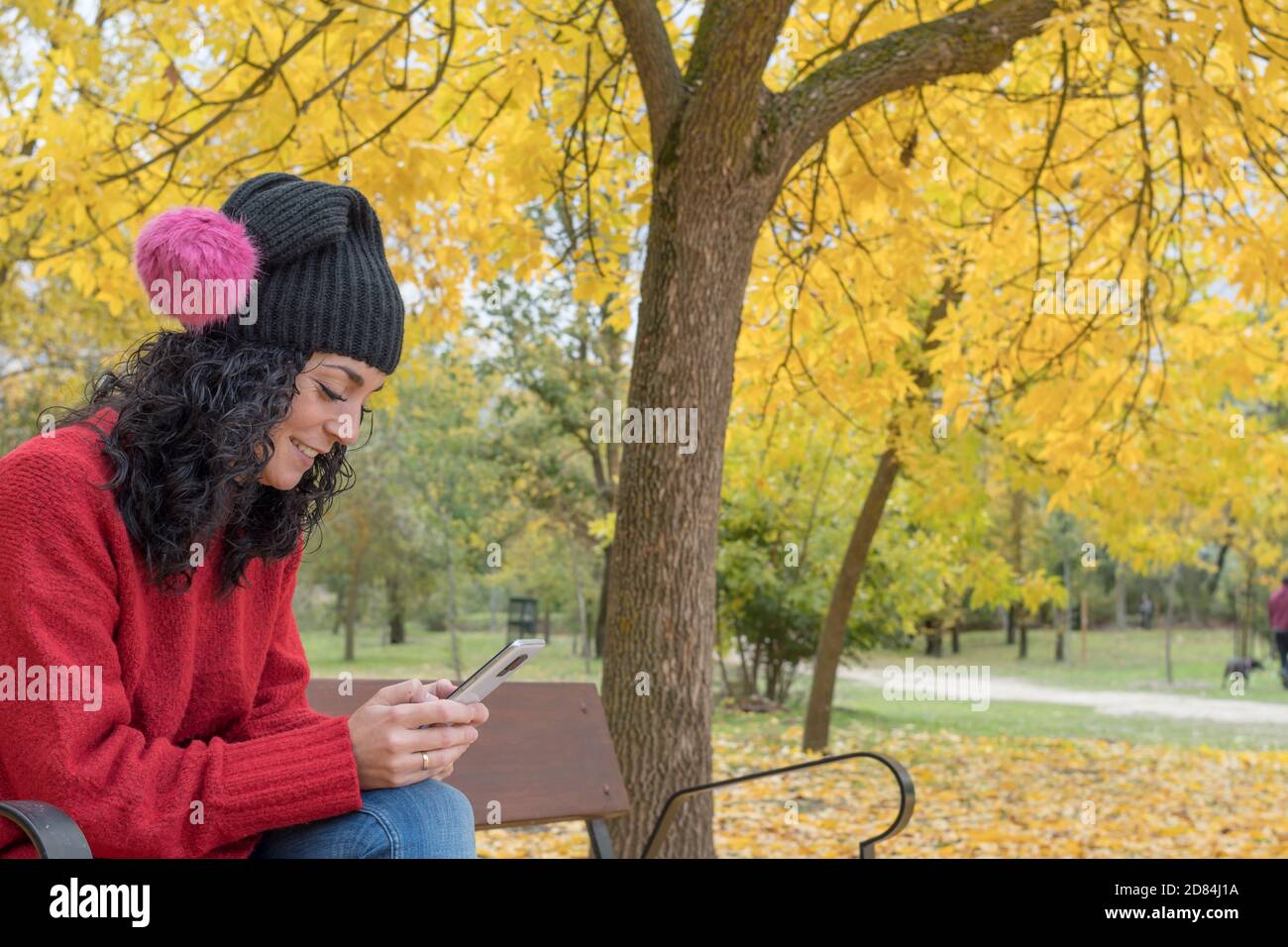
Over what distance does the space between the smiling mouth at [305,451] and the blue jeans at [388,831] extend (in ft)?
1.67

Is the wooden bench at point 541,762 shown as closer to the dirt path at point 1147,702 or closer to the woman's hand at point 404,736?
the woman's hand at point 404,736

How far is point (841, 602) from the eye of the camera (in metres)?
9.43

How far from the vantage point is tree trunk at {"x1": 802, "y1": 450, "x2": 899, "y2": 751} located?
918 cm

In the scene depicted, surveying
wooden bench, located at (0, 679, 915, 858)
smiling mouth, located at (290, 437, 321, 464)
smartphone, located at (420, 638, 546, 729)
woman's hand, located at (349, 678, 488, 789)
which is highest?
smiling mouth, located at (290, 437, 321, 464)

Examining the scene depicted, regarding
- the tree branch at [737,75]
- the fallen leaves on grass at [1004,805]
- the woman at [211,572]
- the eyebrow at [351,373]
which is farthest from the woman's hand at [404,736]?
the fallen leaves on grass at [1004,805]

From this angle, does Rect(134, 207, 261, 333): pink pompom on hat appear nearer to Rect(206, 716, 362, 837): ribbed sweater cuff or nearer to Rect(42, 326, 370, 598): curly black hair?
Rect(42, 326, 370, 598): curly black hair

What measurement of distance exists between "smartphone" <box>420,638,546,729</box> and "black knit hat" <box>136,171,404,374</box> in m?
0.51

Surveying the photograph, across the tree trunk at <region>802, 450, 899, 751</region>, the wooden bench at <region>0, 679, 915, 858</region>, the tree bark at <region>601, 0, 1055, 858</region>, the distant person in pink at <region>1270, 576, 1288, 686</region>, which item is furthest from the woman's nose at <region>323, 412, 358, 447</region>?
the distant person in pink at <region>1270, 576, 1288, 686</region>

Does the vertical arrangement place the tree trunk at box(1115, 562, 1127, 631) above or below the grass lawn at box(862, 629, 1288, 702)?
above

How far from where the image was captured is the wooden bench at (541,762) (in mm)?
2990

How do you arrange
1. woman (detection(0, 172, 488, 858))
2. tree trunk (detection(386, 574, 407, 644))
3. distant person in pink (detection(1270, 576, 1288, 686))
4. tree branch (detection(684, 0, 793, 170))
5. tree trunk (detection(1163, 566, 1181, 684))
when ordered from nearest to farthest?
woman (detection(0, 172, 488, 858))
tree branch (detection(684, 0, 793, 170))
distant person in pink (detection(1270, 576, 1288, 686))
tree trunk (detection(386, 574, 407, 644))
tree trunk (detection(1163, 566, 1181, 684))

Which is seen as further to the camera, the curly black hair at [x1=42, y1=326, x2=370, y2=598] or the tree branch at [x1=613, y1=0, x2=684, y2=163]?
the tree branch at [x1=613, y1=0, x2=684, y2=163]

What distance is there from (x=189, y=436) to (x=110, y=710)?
1.26 ft
